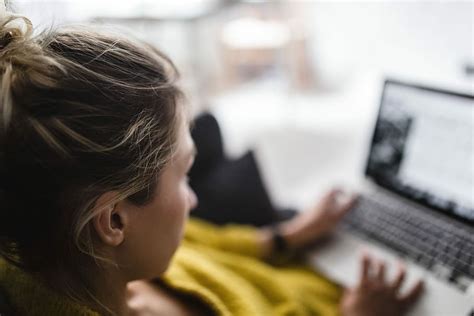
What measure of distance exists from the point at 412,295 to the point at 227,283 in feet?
1.18

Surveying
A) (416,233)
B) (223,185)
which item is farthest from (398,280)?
(223,185)

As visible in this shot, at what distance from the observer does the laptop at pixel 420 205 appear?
2.68 feet

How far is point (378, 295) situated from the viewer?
0.81 meters

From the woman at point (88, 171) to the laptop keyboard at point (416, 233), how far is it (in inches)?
16.4

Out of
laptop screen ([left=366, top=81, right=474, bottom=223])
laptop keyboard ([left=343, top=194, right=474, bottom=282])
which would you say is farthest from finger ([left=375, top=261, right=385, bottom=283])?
laptop screen ([left=366, top=81, right=474, bottom=223])

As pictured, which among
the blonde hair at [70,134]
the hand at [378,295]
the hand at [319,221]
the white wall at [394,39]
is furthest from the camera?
the white wall at [394,39]

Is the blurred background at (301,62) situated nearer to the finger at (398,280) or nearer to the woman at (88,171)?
the finger at (398,280)

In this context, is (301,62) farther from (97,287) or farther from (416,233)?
(97,287)

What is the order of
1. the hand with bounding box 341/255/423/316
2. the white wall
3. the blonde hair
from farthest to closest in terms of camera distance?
the white wall, the hand with bounding box 341/255/423/316, the blonde hair

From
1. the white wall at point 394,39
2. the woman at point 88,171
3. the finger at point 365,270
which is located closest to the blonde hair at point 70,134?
the woman at point 88,171

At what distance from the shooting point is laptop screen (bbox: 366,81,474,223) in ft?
2.81

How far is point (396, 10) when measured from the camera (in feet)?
4.37

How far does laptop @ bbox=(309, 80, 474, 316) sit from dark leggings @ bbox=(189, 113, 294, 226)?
0.63 ft

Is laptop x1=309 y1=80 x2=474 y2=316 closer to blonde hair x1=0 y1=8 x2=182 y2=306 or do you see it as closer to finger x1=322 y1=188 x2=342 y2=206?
finger x1=322 y1=188 x2=342 y2=206
